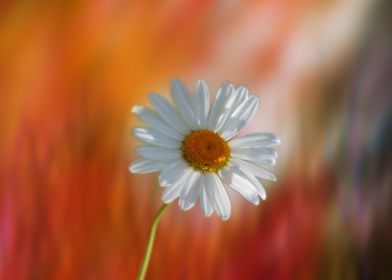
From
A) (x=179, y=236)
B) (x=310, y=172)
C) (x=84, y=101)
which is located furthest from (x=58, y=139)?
(x=310, y=172)

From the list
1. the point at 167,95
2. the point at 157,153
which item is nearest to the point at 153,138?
the point at 157,153

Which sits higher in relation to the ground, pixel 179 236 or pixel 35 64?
pixel 35 64

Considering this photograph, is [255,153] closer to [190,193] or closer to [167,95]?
[190,193]

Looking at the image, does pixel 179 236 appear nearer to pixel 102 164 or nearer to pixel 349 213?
pixel 102 164

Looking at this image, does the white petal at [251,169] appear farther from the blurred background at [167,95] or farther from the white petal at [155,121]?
the blurred background at [167,95]

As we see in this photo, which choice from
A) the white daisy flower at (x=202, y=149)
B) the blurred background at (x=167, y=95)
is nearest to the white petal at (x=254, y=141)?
the white daisy flower at (x=202, y=149)

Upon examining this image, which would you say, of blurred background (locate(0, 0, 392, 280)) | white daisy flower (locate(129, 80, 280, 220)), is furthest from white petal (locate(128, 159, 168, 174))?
blurred background (locate(0, 0, 392, 280))
